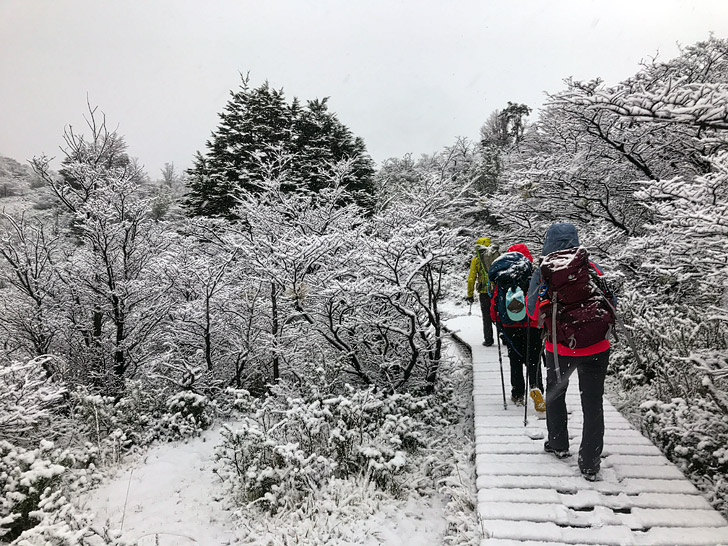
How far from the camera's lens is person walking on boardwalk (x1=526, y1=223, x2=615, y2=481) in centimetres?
290

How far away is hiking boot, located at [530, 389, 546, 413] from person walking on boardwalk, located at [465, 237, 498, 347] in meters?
2.46

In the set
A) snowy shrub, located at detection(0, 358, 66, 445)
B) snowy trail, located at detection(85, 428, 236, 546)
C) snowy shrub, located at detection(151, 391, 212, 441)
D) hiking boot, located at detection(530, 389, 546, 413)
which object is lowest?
snowy trail, located at detection(85, 428, 236, 546)

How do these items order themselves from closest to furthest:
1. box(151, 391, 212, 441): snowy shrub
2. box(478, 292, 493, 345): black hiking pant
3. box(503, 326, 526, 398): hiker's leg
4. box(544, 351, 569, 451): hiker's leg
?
1. box(544, 351, 569, 451): hiker's leg
2. box(503, 326, 526, 398): hiker's leg
3. box(151, 391, 212, 441): snowy shrub
4. box(478, 292, 493, 345): black hiking pant

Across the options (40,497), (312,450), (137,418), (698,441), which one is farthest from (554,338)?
(137,418)

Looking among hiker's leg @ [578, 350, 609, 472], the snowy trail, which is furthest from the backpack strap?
the snowy trail

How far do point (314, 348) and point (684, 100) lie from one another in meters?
5.40

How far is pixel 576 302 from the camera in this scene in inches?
116

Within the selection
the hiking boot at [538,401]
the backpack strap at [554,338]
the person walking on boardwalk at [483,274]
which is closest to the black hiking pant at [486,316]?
the person walking on boardwalk at [483,274]

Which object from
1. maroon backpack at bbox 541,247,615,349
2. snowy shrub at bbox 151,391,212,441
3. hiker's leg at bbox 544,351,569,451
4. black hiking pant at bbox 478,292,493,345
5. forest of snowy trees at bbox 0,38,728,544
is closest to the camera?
maroon backpack at bbox 541,247,615,349

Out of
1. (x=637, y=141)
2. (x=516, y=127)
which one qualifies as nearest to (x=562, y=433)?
(x=637, y=141)

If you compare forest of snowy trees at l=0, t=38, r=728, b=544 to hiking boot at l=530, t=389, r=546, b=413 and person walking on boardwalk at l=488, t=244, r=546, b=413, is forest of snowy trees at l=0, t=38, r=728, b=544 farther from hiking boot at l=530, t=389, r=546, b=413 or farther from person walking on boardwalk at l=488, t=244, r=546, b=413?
hiking boot at l=530, t=389, r=546, b=413

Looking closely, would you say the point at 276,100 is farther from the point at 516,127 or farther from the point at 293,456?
the point at 516,127

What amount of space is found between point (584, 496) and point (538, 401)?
1391 millimetres

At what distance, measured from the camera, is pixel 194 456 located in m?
4.82
